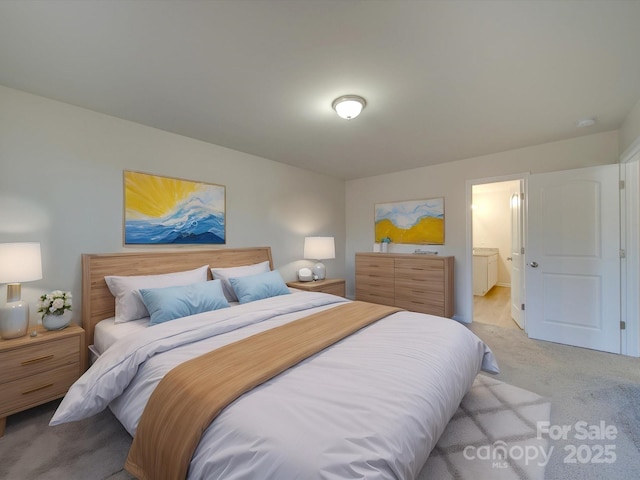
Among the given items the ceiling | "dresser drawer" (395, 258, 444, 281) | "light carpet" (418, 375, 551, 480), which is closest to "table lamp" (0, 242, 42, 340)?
the ceiling

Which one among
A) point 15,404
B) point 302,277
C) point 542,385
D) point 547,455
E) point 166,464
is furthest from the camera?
point 302,277

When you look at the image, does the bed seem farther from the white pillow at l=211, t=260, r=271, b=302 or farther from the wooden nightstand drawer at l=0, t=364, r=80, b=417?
the white pillow at l=211, t=260, r=271, b=302

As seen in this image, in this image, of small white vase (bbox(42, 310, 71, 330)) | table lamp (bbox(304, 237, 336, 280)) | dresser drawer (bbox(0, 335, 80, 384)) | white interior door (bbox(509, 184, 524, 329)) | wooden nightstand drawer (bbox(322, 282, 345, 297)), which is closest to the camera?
dresser drawer (bbox(0, 335, 80, 384))

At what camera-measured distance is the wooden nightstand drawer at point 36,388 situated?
1771 millimetres

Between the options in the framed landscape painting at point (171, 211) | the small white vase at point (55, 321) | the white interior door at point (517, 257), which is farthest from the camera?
the white interior door at point (517, 257)

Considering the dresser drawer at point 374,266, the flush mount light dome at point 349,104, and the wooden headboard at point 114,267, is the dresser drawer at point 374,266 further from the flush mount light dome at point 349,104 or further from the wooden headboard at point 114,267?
the flush mount light dome at point 349,104

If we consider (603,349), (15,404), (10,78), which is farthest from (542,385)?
(10,78)

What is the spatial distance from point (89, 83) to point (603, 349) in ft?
17.7

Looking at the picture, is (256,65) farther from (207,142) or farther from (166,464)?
(166,464)

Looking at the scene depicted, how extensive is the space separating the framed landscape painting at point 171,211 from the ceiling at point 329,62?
1.94 feet

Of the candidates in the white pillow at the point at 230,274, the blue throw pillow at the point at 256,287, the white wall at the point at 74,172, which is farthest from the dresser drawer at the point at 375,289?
the white wall at the point at 74,172

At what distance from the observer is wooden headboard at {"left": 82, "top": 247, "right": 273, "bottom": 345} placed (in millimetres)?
2342

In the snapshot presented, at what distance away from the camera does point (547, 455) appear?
1583mm

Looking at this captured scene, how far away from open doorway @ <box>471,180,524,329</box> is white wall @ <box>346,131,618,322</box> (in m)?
0.74
